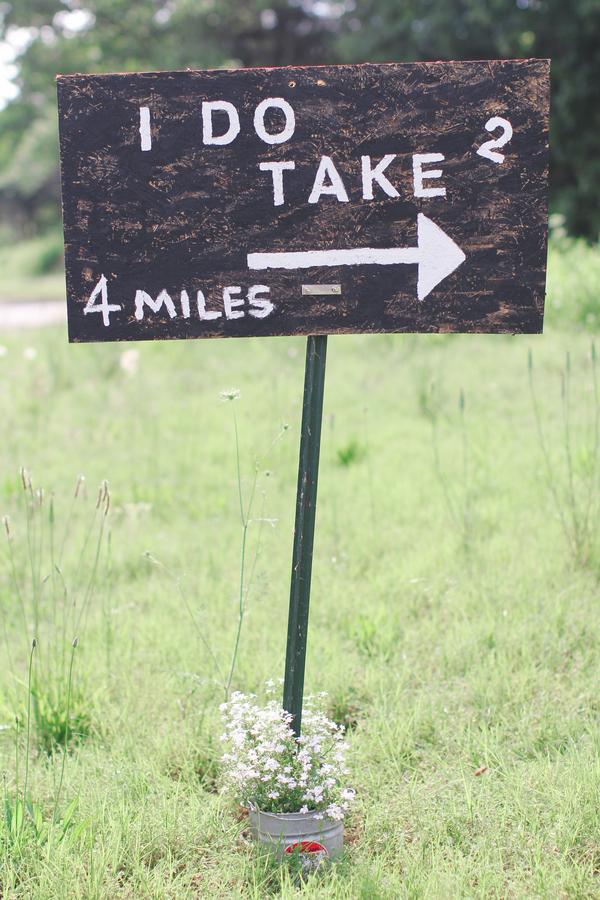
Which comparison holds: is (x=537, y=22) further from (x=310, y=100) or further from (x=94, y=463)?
(x=310, y=100)

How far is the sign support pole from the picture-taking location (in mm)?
2193

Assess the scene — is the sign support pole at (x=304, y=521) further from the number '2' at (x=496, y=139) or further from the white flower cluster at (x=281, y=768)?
the number '2' at (x=496, y=139)

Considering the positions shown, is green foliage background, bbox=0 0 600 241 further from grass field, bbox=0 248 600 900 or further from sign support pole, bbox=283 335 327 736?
sign support pole, bbox=283 335 327 736

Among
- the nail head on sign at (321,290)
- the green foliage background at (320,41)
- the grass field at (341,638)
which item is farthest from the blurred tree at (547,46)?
the nail head on sign at (321,290)

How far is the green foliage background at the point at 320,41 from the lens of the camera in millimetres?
15695

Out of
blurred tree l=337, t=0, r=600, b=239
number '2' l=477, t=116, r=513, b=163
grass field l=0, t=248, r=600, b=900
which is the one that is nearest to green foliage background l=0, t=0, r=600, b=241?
blurred tree l=337, t=0, r=600, b=239

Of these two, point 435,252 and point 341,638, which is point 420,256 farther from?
point 341,638

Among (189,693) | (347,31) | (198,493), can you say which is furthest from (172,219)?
(347,31)

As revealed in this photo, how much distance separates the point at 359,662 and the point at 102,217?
5.37 feet

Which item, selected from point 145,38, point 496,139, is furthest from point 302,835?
point 145,38

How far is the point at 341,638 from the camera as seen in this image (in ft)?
10.6

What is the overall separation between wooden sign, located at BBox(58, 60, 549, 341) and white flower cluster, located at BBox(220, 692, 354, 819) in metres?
0.93

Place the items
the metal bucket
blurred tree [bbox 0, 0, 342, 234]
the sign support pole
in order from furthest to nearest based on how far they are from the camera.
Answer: blurred tree [bbox 0, 0, 342, 234] → the sign support pole → the metal bucket

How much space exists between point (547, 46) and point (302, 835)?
16.9 meters
